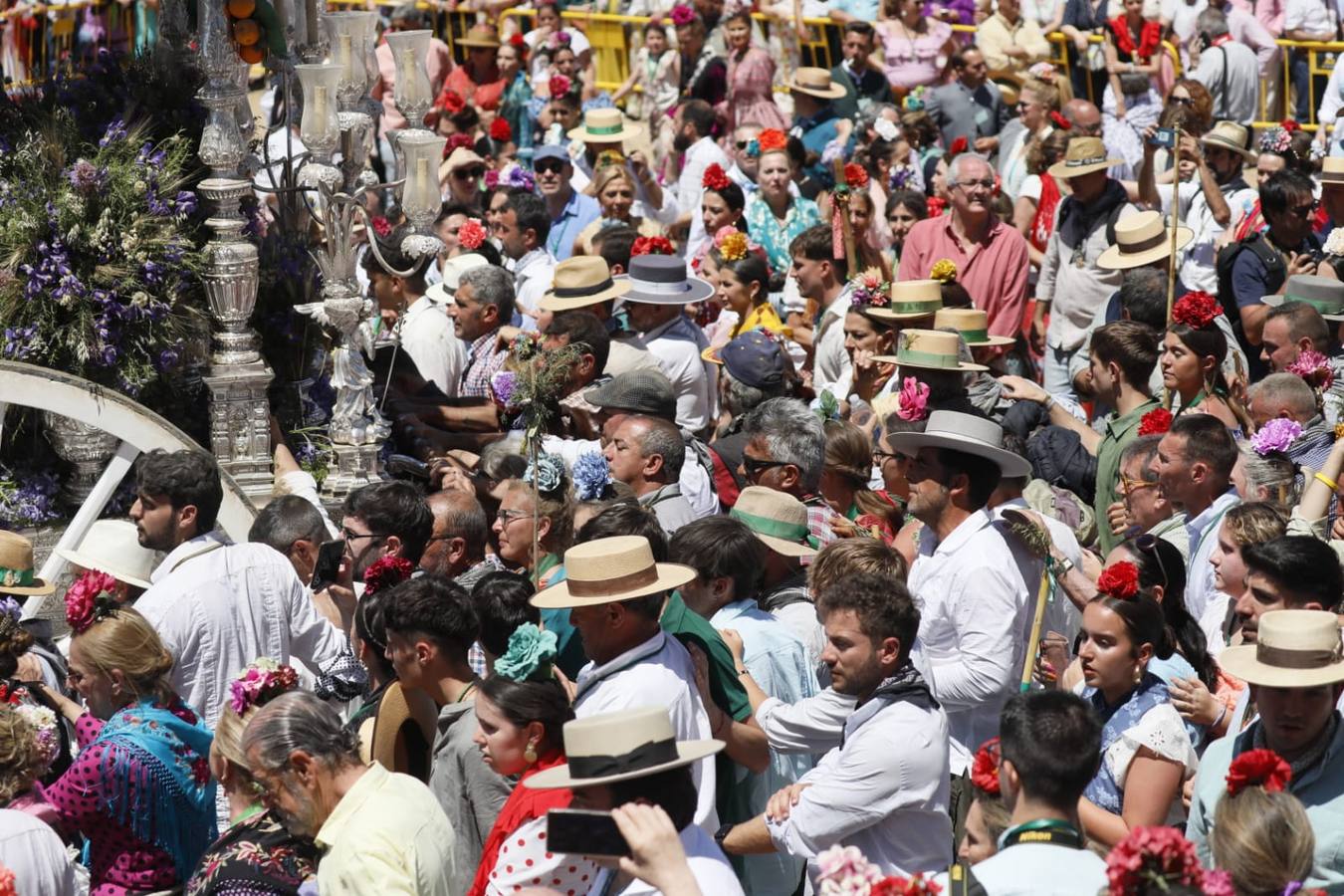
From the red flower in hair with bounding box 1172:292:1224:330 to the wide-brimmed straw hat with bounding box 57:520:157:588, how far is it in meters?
4.22

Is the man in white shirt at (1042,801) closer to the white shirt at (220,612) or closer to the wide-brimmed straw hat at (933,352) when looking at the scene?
the white shirt at (220,612)

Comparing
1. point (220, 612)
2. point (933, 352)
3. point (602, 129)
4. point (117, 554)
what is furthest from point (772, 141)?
point (220, 612)

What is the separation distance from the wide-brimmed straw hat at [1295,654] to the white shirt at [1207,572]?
1.45m

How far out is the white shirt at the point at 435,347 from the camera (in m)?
9.51

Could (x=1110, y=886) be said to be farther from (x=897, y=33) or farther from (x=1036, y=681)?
(x=897, y=33)

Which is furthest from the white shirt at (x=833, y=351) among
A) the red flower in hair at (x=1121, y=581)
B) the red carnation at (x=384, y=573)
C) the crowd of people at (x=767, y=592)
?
the red flower in hair at (x=1121, y=581)

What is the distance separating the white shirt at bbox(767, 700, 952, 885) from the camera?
498 cm

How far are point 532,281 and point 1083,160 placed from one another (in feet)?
10.6

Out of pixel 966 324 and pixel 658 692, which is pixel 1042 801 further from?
pixel 966 324

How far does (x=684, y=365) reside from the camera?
363 inches

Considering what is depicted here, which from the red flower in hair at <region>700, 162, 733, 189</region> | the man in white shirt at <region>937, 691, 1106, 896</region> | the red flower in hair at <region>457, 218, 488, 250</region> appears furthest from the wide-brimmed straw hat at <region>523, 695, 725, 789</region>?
the red flower in hair at <region>700, 162, 733, 189</region>

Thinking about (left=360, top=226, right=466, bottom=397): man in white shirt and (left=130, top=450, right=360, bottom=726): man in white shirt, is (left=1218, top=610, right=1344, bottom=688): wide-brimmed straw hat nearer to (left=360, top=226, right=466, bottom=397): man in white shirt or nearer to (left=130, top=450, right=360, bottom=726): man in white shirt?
(left=130, top=450, right=360, bottom=726): man in white shirt

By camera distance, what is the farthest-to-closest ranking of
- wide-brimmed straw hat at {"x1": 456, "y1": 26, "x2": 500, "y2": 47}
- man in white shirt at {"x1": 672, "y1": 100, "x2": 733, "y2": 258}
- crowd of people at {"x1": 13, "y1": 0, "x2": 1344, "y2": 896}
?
1. wide-brimmed straw hat at {"x1": 456, "y1": 26, "x2": 500, "y2": 47}
2. man in white shirt at {"x1": 672, "y1": 100, "x2": 733, "y2": 258}
3. crowd of people at {"x1": 13, "y1": 0, "x2": 1344, "y2": 896}

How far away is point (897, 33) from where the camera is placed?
16.5m
